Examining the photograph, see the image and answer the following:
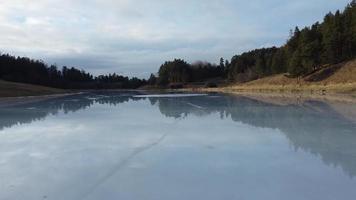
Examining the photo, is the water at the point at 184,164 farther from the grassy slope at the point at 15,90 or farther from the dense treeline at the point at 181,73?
the dense treeline at the point at 181,73

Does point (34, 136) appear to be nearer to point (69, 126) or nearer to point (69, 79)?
point (69, 126)

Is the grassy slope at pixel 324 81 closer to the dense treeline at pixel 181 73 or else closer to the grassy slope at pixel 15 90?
the grassy slope at pixel 15 90

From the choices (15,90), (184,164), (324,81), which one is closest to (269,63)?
(324,81)

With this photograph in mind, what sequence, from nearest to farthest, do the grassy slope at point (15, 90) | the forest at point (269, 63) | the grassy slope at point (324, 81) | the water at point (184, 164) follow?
1. the water at point (184, 164)
2. the grassy slope at point (15, 90)
3. the grassy slope at point (324, 81)
4. the forest at point (269, 63)

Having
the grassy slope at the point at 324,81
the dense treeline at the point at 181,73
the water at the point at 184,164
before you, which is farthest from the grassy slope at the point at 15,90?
the dense treeline at the point at 181,73

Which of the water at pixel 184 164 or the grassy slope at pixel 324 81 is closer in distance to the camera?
the water at pixel 184 164

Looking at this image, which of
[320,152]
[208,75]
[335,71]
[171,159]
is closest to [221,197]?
[171,159]

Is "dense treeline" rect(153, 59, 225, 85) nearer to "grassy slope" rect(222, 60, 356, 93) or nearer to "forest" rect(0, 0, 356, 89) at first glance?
"forest" rect(0, 0, 356, 89)

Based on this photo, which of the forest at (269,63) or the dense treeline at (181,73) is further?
the dense treeline at (181,73)

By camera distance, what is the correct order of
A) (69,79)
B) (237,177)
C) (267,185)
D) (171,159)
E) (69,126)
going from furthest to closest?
(69,79)
(69,126)
(171,159)
(237,177)
(267,185)

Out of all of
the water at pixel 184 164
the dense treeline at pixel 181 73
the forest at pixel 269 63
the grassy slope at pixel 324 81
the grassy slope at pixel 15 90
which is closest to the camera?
the water at pixel 184 164

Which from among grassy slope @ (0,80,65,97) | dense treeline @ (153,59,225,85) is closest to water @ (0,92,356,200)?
grassy slope @ (0,80,65,97)

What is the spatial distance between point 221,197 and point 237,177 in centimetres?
134

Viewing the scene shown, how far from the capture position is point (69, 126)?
59.4 ft
